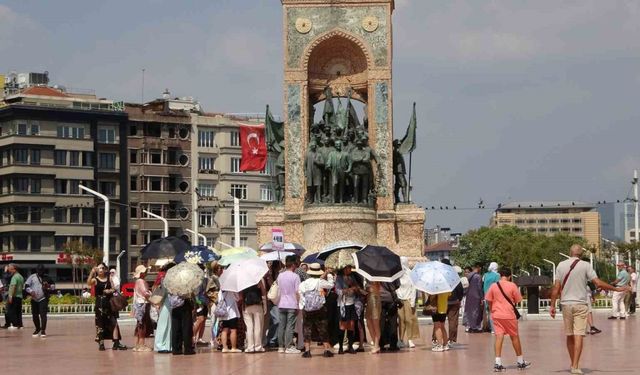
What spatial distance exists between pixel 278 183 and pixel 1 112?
58.7 meters

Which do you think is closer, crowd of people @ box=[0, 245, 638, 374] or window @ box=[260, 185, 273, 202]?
crowd of people @ box=[0, 245, 638, 374]

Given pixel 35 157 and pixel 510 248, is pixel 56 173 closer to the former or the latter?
pixel 35 157

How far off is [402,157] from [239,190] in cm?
6368

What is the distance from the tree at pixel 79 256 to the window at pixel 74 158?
23.0ft

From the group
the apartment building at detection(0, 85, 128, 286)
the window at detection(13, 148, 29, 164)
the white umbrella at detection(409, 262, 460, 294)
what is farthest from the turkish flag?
the window at detection(13, 148, 29, 164)

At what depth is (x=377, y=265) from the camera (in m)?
27.2

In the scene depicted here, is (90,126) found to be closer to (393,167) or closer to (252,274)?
(393,167)

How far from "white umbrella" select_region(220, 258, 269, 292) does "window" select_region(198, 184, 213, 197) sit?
83.6m

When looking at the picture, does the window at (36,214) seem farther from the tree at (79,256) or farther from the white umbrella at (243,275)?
the white umbrella at (243,275)

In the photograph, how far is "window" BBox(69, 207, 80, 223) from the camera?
4119 inches

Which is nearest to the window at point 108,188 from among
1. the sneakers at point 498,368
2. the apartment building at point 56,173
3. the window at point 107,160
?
the apartment building at point 56,173

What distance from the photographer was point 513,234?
491 feet

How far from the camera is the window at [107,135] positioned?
107m

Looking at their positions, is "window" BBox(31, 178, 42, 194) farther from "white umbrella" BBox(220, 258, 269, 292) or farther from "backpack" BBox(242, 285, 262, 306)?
"backpack" BBox(242, 285, 262, 306)
